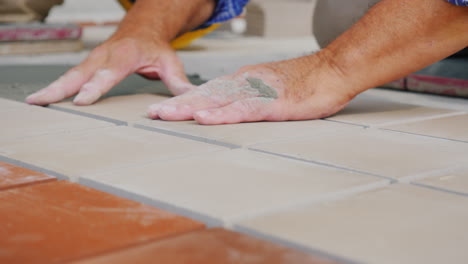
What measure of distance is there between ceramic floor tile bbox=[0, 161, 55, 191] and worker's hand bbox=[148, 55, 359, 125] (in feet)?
1.71

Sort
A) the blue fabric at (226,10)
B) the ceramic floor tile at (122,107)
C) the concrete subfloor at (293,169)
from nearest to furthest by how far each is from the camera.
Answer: the concrete subfloor at (293,169) → the ceramic floor tile at (122,107) → the blue fabric at (226,10)

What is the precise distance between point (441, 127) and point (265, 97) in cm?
47

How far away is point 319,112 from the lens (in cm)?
176

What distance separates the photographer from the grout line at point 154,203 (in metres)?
0.96

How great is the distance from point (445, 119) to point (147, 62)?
3.05 ft

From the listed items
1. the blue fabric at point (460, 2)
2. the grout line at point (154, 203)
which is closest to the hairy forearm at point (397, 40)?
the blue fabric at point (460, 2)

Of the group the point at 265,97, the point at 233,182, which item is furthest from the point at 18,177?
the point at 265,97

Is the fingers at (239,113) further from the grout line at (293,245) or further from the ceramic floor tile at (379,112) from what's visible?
the grout line at (293,245)

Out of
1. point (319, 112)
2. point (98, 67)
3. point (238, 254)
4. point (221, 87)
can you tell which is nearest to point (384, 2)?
point (319, 112)

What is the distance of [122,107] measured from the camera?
195 centimetres

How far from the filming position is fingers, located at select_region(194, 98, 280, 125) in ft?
5.40

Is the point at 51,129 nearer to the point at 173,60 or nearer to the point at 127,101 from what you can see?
the point at 127,101

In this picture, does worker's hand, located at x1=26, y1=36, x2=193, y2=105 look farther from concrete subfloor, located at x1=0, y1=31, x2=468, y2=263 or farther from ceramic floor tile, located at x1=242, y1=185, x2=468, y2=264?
ceramic floor tile, located at x1=242, y1=185, x2=468, y2=264

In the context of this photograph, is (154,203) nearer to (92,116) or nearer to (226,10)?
(92,116)
